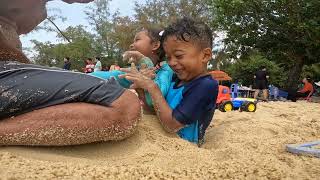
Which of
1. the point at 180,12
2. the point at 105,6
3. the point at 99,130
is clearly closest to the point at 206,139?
the point at 99,130

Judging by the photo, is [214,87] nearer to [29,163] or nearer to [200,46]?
[200,46]

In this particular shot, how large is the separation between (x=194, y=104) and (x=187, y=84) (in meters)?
0.19

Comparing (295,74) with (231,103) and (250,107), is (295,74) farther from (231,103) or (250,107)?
(250,107)

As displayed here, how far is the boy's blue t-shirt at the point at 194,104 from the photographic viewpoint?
2209 mm

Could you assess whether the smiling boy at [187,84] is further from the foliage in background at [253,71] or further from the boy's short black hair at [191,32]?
the foliage in background at [253,71]

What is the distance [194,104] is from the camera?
222 cm

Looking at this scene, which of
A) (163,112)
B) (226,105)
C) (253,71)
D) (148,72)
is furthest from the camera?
(253,71)

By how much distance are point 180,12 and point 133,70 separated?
80.4 ft

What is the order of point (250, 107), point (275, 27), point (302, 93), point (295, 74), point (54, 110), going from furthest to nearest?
point (295, 74), point (275, 27), point (302, 93), point (250, 107), point (54, 110)

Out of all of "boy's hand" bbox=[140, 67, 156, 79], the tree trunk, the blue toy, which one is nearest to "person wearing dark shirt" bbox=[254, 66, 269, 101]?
the tree trunk

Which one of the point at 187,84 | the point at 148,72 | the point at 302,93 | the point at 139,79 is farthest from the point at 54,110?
the point at 302,93

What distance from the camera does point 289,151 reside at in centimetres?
238

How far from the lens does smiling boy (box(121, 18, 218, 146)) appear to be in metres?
2.21

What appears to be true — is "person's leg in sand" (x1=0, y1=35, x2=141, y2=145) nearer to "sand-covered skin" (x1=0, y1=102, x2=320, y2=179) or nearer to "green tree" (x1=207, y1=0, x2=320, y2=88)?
"sand-covered skin" (x1=0, y1=102, x2=320, y2=179)
